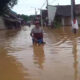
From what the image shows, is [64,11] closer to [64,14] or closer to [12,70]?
[64,14]

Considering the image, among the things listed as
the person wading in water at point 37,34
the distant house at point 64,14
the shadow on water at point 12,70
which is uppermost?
the distant house at point 64,14

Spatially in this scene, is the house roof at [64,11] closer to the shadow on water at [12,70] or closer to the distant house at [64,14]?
the distant house at [64,14]

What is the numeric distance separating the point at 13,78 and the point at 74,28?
1731 centimetres

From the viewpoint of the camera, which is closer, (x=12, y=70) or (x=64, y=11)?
(x=12, y=70)

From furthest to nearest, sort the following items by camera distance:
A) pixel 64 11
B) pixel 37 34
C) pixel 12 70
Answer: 1. pixel 64 11
2. pixel 37 34
3. pixel 12 70

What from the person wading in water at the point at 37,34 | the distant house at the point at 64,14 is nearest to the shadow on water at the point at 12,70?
the person wading in water at the point at 37,34

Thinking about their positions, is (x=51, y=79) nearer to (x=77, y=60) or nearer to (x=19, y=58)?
(x=77, y=60)

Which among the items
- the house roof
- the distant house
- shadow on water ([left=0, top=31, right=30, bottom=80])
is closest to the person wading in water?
shadow on water ([left=0, top=31, right=30, bottom=80])

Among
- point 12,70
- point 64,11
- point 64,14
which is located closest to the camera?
point 12,70

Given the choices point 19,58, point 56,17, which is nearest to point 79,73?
point 19,58

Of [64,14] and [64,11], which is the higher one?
[64,11]

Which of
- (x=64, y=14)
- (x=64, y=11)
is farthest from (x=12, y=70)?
(x=64, y=11)

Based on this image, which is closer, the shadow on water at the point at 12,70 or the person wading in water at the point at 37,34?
the shadow on water at the point at 12,70

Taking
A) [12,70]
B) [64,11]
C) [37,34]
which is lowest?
[12,70]
